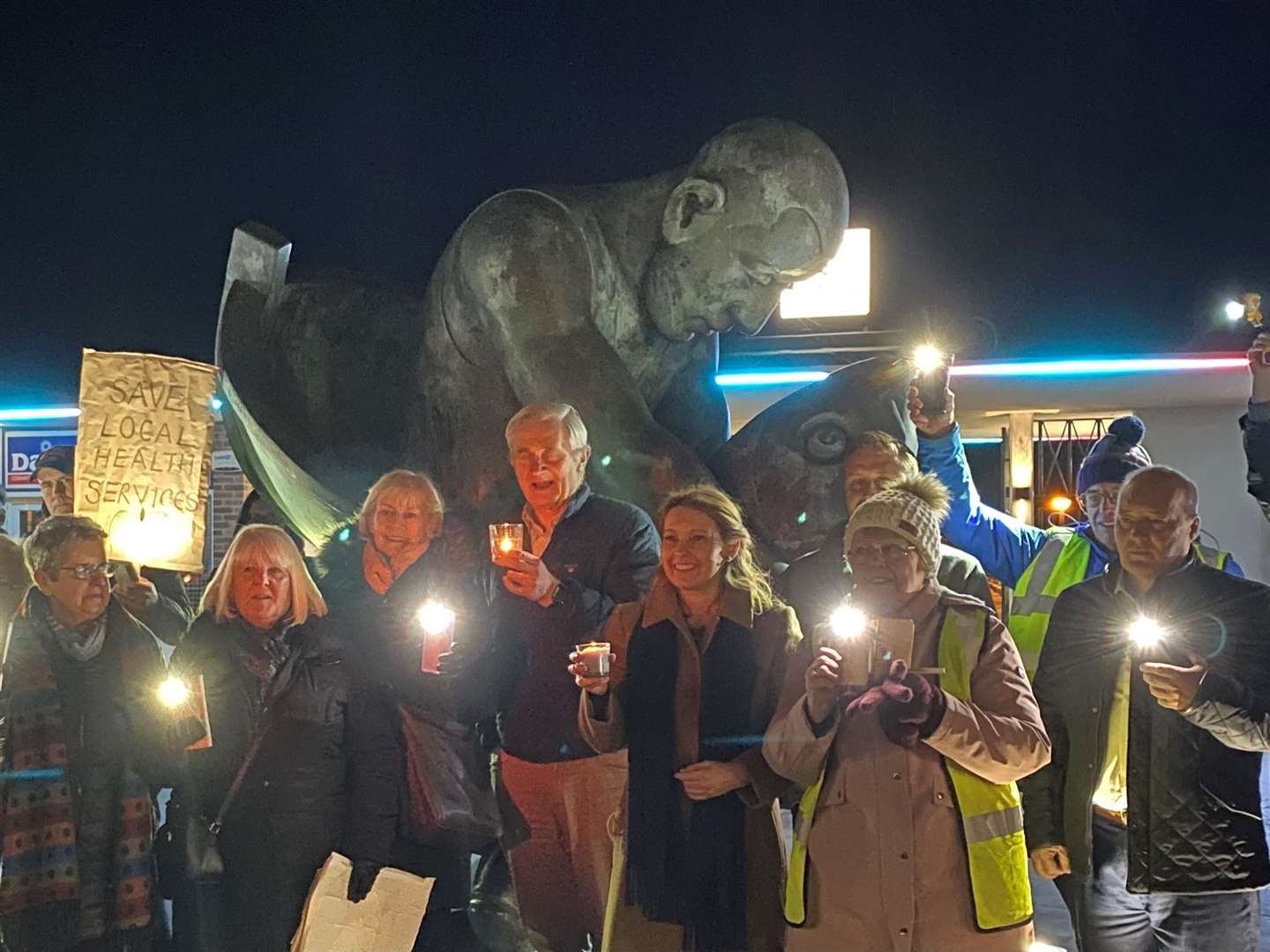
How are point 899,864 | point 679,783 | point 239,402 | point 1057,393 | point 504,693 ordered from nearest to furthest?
point 899,864, point 679,783, point 504,693, point 239,402, point 1057,393

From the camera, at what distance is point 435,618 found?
336 cm

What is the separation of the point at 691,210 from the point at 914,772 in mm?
1839

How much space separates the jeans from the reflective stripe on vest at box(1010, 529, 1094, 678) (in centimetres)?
73

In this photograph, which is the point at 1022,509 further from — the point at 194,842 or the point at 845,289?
the point at 194,842

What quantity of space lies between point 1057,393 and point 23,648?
44.1 ft

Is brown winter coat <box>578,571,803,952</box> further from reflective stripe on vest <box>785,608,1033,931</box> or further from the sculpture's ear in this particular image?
the sculpture's ear

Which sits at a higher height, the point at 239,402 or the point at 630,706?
the point at 239,402

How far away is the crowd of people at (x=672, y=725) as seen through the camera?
2721 mm

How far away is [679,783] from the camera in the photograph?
9.82 feet

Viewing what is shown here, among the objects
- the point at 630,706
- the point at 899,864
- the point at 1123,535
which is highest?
the point at 1123,535

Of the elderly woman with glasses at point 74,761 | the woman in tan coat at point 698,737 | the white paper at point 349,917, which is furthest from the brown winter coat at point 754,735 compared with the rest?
the elderly woman with glasses at point 74,761

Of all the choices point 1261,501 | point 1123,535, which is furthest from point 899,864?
point 1261,501

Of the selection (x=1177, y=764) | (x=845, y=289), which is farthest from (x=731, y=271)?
(x=845, y=289)

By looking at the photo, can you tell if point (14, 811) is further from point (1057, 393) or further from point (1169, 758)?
point (1057, 393)
